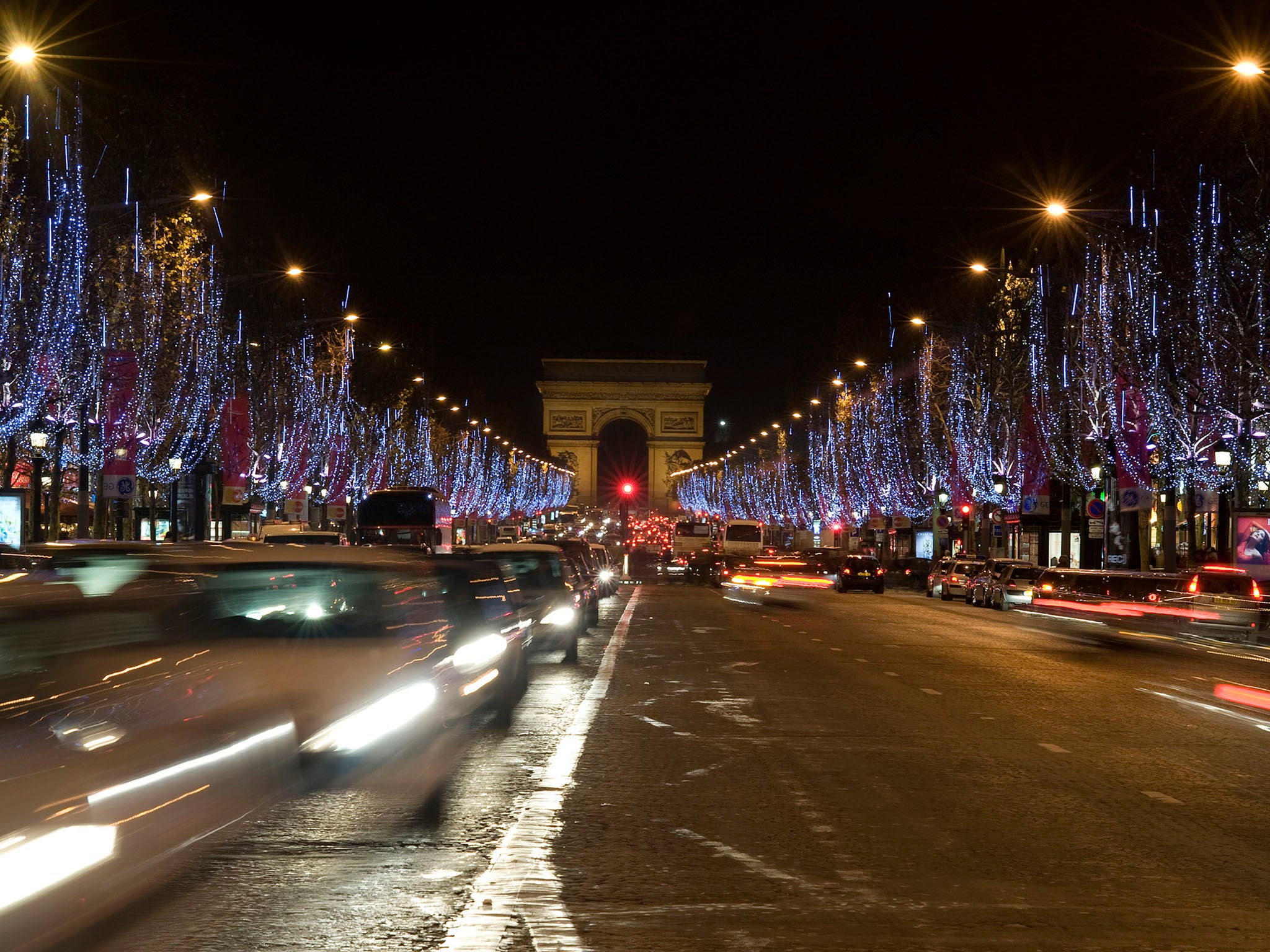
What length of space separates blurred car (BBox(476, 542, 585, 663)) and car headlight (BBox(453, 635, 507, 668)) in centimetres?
488

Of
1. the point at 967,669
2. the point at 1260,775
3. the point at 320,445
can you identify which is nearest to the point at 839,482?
the point at 320,445

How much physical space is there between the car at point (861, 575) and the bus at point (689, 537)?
94.4 ft

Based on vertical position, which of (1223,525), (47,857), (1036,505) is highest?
(1036,505)

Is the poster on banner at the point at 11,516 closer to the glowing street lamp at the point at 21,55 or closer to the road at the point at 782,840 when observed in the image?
the glowing street lamp at the point at 21,55

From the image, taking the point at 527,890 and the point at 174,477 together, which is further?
the point at 174,477

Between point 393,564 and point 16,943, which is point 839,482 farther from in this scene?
point 16,943

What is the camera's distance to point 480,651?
13.0m

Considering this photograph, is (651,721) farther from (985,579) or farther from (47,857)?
(985,579)

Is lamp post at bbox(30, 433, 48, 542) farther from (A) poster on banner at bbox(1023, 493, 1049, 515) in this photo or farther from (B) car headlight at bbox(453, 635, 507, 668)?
(A) poster on banner at bbox(1023, 493, 1049, 515)

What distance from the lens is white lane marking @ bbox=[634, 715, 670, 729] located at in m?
14.7

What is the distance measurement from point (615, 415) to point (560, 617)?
15073 centimetres

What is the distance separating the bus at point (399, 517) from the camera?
51.3m

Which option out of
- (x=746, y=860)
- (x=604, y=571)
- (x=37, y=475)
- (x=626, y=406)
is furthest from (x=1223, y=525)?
(x=626, y=406)

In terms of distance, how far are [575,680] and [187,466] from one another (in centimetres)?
3285
